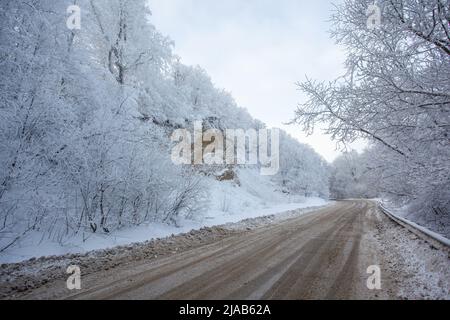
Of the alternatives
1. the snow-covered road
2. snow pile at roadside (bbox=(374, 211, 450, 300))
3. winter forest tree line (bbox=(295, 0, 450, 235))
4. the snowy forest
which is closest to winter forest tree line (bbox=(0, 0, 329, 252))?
the snowy forest

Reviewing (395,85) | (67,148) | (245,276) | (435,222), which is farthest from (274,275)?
(435,222)

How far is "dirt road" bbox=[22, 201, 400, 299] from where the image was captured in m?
4.36

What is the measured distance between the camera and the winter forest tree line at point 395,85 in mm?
5762

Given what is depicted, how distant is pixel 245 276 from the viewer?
526cm

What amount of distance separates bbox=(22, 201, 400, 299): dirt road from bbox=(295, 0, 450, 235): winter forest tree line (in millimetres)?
3047

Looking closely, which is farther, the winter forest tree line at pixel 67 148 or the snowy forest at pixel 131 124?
the winter forest tree line at pixel 67 148

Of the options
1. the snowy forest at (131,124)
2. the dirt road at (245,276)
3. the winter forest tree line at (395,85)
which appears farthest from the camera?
the snowy forest at (131,124)

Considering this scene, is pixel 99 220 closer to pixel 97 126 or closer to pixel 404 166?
pixel 97 126

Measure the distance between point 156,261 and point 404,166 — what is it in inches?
327

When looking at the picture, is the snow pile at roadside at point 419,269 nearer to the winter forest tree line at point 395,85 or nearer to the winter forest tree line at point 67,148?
the winter forest tree line at point 395,85

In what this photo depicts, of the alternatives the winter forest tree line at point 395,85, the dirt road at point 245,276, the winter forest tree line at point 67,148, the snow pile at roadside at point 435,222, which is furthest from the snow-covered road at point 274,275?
the snow pile at roadside at point 435,222

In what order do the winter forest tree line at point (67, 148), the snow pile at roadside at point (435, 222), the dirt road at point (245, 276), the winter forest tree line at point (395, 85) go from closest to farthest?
the dirt road at point (245, 276) < the winter forest tree line at point (395, 85) < the winter forest tree line at point (67, 148) < the snow pile at roadside at point (435, 222)

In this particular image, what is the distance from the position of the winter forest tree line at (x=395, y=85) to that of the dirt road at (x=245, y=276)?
305 cm

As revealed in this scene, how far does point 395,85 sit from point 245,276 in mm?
5021
